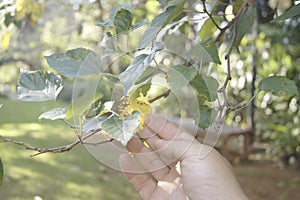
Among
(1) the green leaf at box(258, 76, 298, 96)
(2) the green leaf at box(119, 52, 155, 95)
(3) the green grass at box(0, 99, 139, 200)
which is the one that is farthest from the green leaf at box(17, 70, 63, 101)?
(3) the green grass at box(0, 99, 139, 200)

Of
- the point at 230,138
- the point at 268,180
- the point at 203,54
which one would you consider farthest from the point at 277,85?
the point at 230,138

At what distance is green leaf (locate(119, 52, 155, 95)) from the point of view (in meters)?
0.39

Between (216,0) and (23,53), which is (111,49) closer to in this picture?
(216,0)

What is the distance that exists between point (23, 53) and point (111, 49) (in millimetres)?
3070

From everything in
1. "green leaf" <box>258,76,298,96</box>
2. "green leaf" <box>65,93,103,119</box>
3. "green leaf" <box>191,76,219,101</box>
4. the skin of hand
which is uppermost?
"green leaf" <box>65,93,103,119</box>

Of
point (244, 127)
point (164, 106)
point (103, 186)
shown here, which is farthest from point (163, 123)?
point (244, 127)

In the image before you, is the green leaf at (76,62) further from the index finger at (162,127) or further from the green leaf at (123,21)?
the index finger at (162,127)

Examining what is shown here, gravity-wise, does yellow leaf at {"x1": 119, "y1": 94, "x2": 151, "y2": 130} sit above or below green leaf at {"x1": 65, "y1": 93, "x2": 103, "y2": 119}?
below

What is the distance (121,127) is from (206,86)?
16cm

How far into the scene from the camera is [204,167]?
0.68 m

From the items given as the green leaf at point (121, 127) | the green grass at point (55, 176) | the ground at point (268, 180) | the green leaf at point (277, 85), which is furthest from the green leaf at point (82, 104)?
the ground at point (268, 180)

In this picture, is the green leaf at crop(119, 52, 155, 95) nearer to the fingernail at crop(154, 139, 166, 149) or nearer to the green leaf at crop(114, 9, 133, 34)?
the green leaf at crop(114, 9, 133, 34)

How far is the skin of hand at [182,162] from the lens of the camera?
613 mm

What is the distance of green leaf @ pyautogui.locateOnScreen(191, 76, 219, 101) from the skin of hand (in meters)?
0.10
